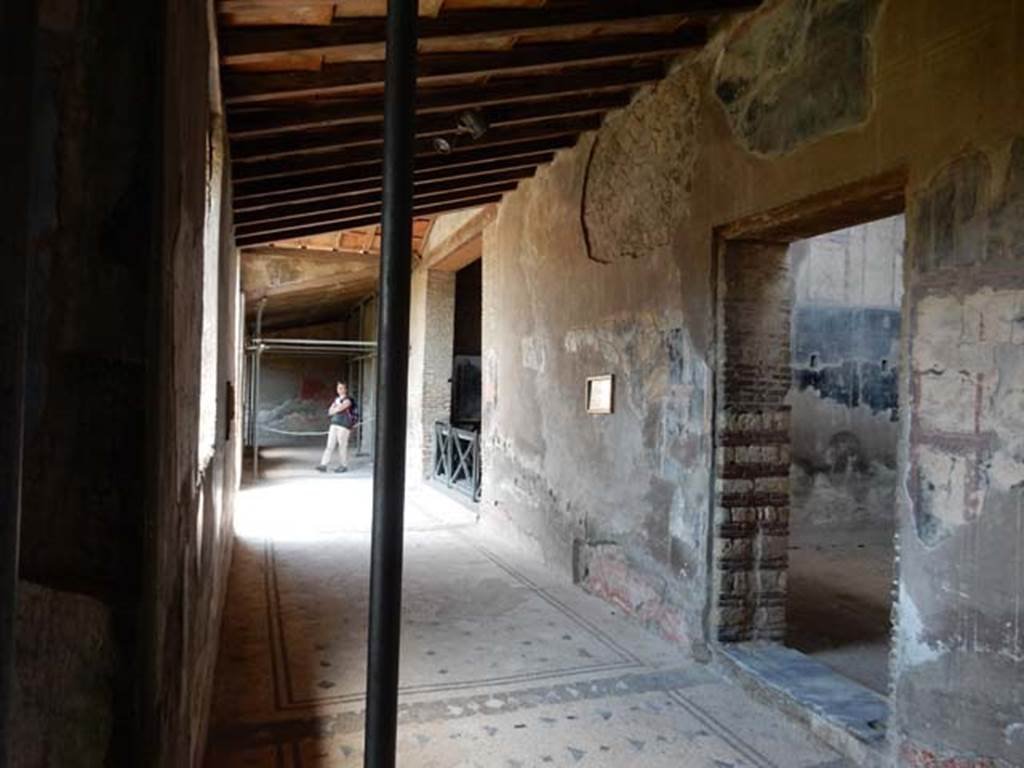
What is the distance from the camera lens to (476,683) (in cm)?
314

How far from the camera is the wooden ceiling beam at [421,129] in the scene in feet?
12.7

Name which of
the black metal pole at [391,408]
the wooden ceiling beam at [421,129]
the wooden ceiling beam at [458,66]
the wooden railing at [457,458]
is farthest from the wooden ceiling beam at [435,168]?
the black metal pole at [391,408]

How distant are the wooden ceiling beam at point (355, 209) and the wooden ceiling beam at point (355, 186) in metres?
0.26

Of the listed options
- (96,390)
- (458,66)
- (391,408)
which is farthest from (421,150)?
(391,408)

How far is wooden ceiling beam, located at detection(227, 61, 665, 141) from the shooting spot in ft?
11.5

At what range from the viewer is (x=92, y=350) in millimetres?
928

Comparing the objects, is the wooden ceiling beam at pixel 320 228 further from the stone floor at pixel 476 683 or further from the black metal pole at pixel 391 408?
the black metal pole at pixel 391 408

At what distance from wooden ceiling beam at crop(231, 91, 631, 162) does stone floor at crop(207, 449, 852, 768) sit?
8.17ft

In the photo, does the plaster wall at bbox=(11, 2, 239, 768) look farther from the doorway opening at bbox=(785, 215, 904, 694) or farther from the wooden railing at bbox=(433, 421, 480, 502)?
the wooden railing at bbox=(433, 421, 480, 502)

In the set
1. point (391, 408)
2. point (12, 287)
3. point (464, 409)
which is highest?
point (12, 287)

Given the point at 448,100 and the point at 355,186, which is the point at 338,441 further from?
the point at 448,100

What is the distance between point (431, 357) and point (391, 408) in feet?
28.0

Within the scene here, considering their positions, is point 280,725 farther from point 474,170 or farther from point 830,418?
point 830,418

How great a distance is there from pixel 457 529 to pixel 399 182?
237 inches
